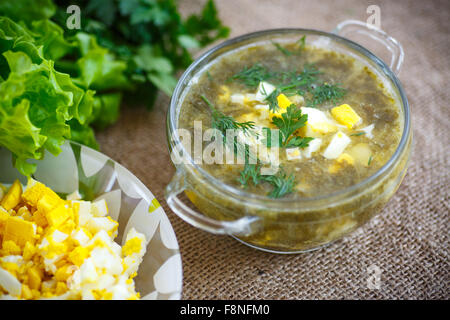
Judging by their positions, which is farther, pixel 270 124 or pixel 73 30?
pixel 73 30

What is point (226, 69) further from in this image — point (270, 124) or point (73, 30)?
point (73, 30)

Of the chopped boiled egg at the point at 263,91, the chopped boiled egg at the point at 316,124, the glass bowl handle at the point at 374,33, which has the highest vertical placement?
the glass bowl handle at the point at 374,33

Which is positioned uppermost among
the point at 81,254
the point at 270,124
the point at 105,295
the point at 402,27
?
the point at 402,27

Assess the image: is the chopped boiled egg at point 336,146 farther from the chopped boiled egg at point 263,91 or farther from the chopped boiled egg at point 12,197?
the chopped boiled egg at point 12,197

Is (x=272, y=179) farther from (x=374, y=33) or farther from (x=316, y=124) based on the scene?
(x=374, y=33)

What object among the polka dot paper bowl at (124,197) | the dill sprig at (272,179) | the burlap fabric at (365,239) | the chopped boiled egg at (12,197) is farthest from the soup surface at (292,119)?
the chopped boiled egg at (12,197)
